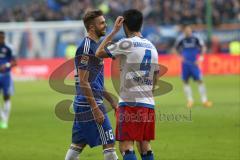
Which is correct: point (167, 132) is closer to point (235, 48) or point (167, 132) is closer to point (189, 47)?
point (189, 47)

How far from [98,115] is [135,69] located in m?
0.80

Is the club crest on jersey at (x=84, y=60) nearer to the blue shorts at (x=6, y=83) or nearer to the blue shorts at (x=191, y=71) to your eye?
the blue shorts at (x=6, y=83)

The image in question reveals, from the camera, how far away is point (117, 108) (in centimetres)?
909

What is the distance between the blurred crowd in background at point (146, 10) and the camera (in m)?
39.5

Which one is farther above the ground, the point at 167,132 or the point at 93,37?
the point at 93,37

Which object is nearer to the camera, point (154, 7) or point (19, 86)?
point (19, 86)

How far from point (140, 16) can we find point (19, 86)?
2578cm

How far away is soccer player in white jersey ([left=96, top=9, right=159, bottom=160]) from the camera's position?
28.8 feet

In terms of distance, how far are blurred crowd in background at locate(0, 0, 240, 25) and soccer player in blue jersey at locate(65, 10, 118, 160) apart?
1178 inches

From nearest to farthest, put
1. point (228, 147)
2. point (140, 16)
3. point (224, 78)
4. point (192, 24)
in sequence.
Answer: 1. point (140, 16)
2. point (228, 147)
3. point (224, 78)
4. point (192, 24)

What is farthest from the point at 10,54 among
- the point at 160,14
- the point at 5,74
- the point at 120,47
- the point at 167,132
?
the point at 160,14

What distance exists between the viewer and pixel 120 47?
28.7 feet

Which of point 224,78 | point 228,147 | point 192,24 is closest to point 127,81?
point 228,147

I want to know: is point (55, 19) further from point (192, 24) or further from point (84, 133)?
point (84, 133)
